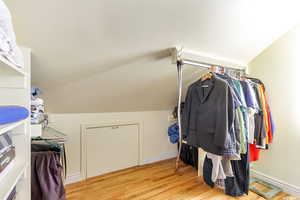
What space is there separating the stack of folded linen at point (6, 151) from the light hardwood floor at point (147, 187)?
1098 mm

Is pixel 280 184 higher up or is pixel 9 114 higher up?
pixel 9 114

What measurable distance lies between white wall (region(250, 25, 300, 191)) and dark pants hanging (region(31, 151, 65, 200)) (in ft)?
7.93

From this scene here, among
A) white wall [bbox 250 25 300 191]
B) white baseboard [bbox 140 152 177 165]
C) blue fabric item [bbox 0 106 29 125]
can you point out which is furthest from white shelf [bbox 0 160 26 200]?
white wall [bbox 250 25 300 191]

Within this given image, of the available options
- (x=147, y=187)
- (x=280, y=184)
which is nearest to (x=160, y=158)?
(x=147, y=187)

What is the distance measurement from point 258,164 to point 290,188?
1.30 feet

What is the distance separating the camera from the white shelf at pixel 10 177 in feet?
2.37

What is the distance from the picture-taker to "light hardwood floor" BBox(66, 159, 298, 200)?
175cm

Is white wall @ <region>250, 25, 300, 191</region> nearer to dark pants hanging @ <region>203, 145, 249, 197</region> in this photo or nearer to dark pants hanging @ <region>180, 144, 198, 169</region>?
dark pants hanging @ <region>203, 145, 249, 197</region>

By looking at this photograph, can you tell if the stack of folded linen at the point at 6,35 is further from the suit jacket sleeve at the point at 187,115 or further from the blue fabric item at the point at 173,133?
the blue fabric item at the point at 173,133

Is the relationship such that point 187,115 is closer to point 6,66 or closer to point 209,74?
point 209,74

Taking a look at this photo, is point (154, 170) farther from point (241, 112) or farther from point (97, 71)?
point (97, 71)

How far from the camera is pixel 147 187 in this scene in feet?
6.31

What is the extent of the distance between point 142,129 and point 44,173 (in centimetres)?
161

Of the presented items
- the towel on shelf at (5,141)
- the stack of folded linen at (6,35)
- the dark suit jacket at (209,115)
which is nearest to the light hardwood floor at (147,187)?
the dark suit jacket at (209,115)
